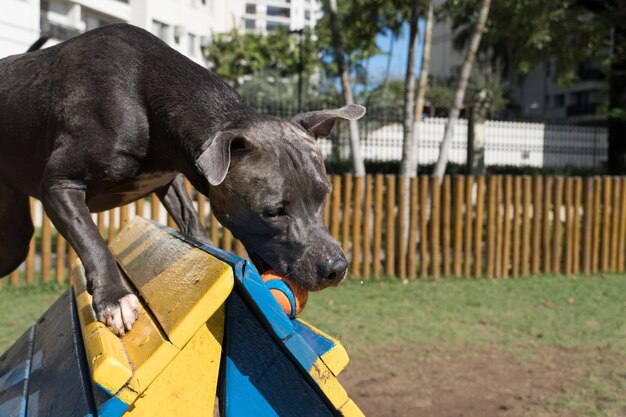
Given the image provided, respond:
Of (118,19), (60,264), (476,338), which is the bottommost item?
(476,338)

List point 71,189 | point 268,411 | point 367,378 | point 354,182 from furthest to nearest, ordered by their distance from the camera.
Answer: point 354,182, point 367,378, point 71,189, point 268,411

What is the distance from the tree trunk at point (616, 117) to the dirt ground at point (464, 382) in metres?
9.02

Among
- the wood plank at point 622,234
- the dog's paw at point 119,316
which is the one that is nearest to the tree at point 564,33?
the wood plank at point 622,234

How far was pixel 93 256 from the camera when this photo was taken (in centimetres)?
238

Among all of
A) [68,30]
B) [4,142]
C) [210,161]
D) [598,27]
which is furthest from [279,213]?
[68,30]

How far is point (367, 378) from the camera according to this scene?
17.4ft

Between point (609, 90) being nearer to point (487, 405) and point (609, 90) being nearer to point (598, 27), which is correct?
point (598, 27)

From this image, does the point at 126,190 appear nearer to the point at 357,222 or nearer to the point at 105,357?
the point at 105,357

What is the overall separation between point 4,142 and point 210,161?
1208 mm

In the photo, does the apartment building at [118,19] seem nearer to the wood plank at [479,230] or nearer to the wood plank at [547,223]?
the wood plank at [479,230]

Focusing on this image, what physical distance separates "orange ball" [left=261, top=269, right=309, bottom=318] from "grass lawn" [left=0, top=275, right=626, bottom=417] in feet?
8.92

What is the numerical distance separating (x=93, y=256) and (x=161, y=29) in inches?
1217

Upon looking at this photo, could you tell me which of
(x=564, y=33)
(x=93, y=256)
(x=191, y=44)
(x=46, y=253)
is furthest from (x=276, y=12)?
(x=93, y=256)

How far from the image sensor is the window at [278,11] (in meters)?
126
